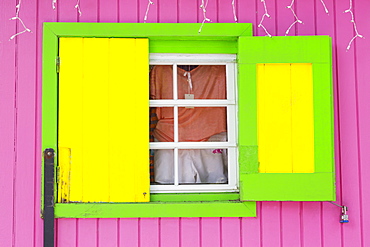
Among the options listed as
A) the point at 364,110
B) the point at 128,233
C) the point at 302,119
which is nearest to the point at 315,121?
the point at 302,119

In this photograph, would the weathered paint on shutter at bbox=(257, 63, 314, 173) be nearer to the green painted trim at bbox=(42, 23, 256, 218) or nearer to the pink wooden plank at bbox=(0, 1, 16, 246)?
the green painted trim at bbox=(42, 23, 256, 218)

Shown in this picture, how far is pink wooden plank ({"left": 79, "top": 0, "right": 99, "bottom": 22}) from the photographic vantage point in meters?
3.49

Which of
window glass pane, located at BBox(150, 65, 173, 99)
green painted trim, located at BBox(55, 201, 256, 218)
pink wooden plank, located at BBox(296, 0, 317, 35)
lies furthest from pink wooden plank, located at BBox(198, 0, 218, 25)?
green painted trim, located at BBox(55, 201, 256, 218)

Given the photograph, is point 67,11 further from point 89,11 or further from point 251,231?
point 251,231

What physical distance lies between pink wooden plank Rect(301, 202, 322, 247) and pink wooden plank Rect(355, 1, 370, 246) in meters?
0.32

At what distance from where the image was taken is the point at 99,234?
11.1ft

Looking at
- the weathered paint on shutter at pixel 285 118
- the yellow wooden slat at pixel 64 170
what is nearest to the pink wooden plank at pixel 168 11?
the weathered paint on shutter at pixel 285 118

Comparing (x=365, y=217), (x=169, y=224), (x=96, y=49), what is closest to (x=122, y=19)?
(x=96, y=49)

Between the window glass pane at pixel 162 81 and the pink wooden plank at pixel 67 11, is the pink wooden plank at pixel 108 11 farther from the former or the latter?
the window glass pane at pixel 162 81

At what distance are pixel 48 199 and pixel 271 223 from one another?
5.33 ft

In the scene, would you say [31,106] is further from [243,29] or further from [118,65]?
[243,29]

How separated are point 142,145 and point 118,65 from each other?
2.01 ft

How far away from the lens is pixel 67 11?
11.5ft

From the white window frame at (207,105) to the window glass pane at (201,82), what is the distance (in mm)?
53
